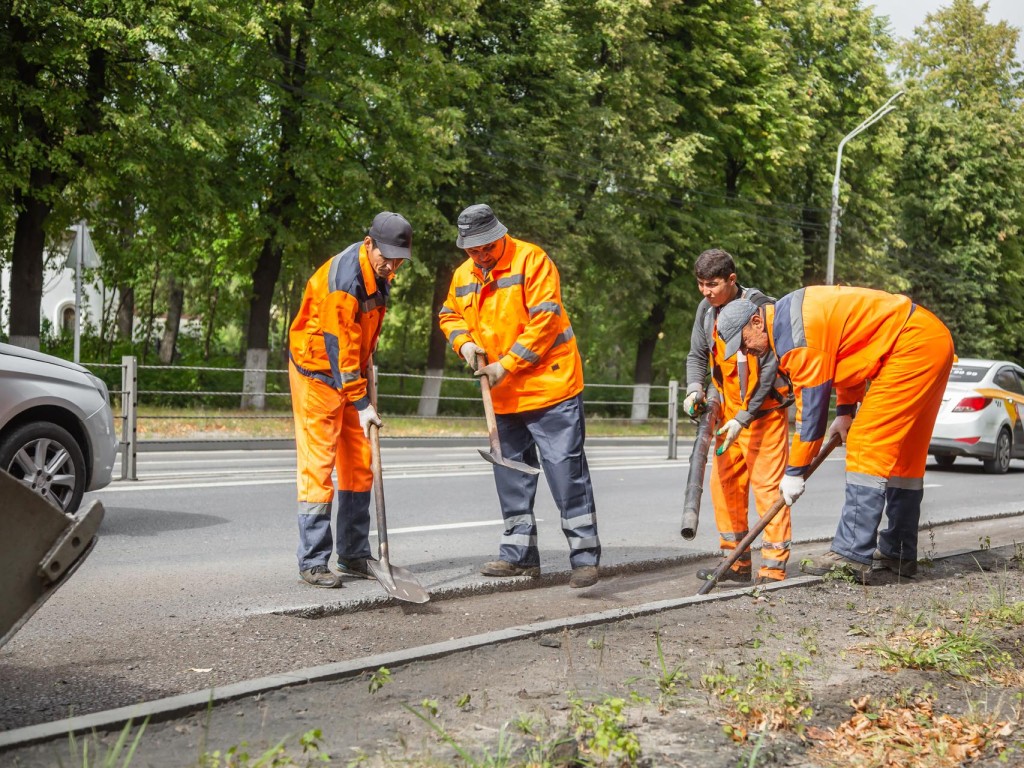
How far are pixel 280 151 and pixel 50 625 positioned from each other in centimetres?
1976

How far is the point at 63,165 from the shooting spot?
18578mm

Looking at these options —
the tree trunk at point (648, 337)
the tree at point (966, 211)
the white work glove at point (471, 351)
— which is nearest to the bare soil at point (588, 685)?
the white work glove at point (471, 351)

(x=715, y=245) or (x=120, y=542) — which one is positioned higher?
(x=715, y=245)

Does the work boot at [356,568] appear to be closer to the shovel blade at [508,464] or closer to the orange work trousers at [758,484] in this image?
the shovel blade at [508,464]

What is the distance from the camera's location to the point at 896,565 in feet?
23.5

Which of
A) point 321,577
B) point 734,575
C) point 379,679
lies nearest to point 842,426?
point 734,575

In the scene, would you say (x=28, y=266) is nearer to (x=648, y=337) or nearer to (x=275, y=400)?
(x=275, y=400)

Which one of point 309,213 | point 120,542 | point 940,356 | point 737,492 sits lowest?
point 120,542

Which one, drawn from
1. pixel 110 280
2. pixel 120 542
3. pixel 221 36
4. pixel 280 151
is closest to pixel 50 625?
pixel 120 542

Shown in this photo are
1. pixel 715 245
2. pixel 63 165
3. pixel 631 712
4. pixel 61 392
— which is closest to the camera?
pixel 631 712

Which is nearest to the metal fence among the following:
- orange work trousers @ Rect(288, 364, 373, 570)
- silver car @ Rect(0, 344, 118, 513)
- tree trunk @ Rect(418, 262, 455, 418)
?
Result: tree trunk @ Rect(418, 262, 455, 418)

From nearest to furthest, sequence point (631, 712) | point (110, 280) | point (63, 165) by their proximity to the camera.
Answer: point (631, 712) → point (63, 165) → point (110, 280)

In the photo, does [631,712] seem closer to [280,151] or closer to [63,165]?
[63,165]

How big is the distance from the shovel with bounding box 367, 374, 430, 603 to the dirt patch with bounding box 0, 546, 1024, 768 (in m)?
0.09
